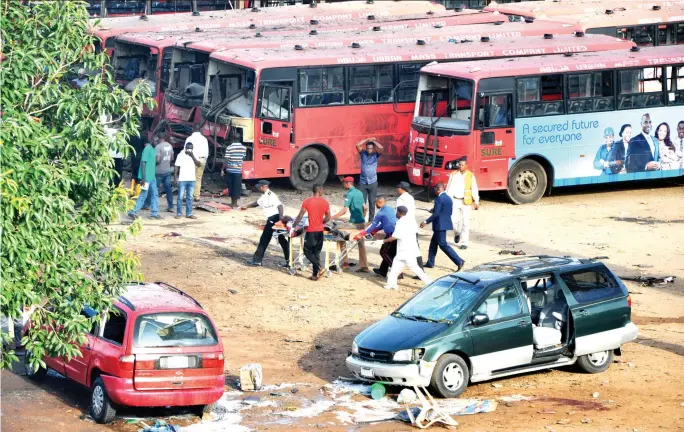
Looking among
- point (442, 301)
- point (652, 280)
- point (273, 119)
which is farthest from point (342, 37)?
point (442, 301)

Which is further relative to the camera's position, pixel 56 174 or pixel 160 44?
pixel 160 44

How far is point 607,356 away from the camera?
54.1 feet

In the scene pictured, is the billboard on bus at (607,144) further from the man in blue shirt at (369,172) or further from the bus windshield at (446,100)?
the man in blue shirt at (369,172)

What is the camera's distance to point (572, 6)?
36719mm

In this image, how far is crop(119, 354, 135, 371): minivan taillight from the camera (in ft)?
45.6

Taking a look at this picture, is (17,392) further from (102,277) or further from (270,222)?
(270,222)

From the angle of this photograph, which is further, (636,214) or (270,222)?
(636,214)

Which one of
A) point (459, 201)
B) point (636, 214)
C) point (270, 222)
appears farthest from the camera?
point (636, 214)

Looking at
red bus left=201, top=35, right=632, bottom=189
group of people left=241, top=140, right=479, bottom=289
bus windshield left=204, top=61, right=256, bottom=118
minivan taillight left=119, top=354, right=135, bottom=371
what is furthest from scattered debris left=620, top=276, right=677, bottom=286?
minivan taillight left=119, top=354, right=135, bottom=371

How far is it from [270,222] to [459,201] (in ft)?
11.6

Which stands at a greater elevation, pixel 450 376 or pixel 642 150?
pixel 642 150

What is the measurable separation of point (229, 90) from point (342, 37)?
3.53m

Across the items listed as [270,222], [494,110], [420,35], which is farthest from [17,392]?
[420,35]

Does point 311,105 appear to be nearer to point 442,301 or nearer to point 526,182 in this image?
point 526,182
